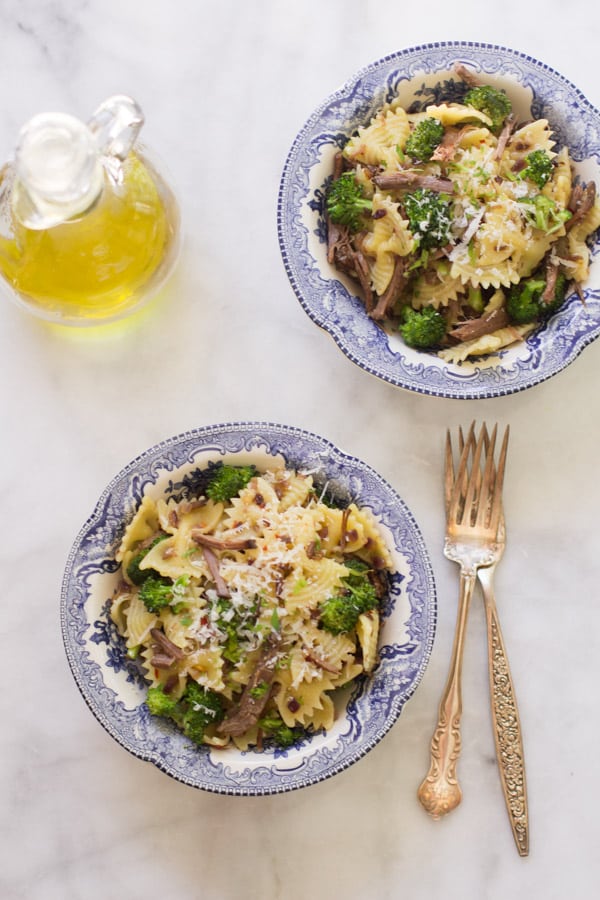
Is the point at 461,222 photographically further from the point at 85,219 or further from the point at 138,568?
the point at 138,568

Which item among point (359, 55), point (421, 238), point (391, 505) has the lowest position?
point (391, 505)

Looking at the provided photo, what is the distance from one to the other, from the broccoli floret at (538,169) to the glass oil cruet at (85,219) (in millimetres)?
1097

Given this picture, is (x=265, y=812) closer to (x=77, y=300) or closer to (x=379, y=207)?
(x=77, y=300)

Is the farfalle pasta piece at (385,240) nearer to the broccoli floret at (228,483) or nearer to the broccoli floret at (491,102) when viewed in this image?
the broccoli floret at (491,102)

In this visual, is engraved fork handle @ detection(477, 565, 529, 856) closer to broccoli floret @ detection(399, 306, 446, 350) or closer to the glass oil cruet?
broccoli floret @ detection(399, 306, 446, 350)

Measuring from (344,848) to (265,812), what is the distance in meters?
0.29

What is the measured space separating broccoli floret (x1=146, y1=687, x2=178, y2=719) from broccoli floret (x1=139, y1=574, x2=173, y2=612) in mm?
236

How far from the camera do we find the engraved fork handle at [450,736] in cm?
308

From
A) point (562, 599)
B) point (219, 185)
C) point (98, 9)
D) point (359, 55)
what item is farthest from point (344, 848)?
point (98, 9)

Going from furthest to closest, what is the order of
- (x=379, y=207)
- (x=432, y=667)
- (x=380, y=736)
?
(x=432, y=667)
(x=379, y=207)
(x=380, y=736)

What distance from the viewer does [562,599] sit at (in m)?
3.21

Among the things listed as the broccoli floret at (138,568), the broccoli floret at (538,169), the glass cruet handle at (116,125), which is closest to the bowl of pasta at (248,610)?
the broccoli floret at (138,568)

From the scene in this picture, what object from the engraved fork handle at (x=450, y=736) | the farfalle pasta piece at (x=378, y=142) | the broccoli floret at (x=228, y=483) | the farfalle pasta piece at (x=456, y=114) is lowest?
the engraved fork handle at (x=450, y=736)

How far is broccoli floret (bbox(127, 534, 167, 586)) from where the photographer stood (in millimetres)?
2783
